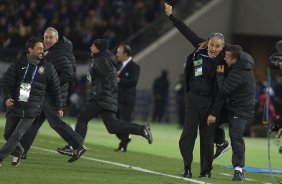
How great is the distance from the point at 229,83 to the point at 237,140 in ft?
2.84

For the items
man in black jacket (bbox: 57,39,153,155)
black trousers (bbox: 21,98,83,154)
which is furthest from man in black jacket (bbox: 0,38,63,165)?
man in black jacket (bbox: 57,39,153,155)

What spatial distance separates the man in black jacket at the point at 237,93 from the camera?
14.9m

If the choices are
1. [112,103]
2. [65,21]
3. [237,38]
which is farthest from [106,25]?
[112,103]

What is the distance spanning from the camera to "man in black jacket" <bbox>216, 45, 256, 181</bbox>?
1490 centimetres

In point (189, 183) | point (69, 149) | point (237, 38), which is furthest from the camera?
point (237, 38)

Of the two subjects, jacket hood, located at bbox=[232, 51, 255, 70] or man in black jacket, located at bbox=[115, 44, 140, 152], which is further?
man in black jacket, located at bbox=[115, 44, 140, 152]

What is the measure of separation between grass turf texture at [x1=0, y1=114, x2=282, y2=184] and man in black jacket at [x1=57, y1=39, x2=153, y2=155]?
20.8 inches

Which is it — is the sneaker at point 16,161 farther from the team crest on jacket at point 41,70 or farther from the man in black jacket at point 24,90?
the team crest on jacket at point 41,70

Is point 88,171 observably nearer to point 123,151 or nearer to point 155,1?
point 123,151

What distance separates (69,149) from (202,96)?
3.32m

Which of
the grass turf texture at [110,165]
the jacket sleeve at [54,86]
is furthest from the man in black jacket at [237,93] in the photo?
the jacket sleeve at [54,86]

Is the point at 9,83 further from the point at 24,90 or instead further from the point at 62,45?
the point at 62,45

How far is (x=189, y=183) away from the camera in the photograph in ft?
45.8

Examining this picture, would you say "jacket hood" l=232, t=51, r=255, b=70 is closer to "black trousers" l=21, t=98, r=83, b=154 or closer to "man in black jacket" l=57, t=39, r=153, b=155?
"black trousers" l=21, t=98, r=83, b=154
